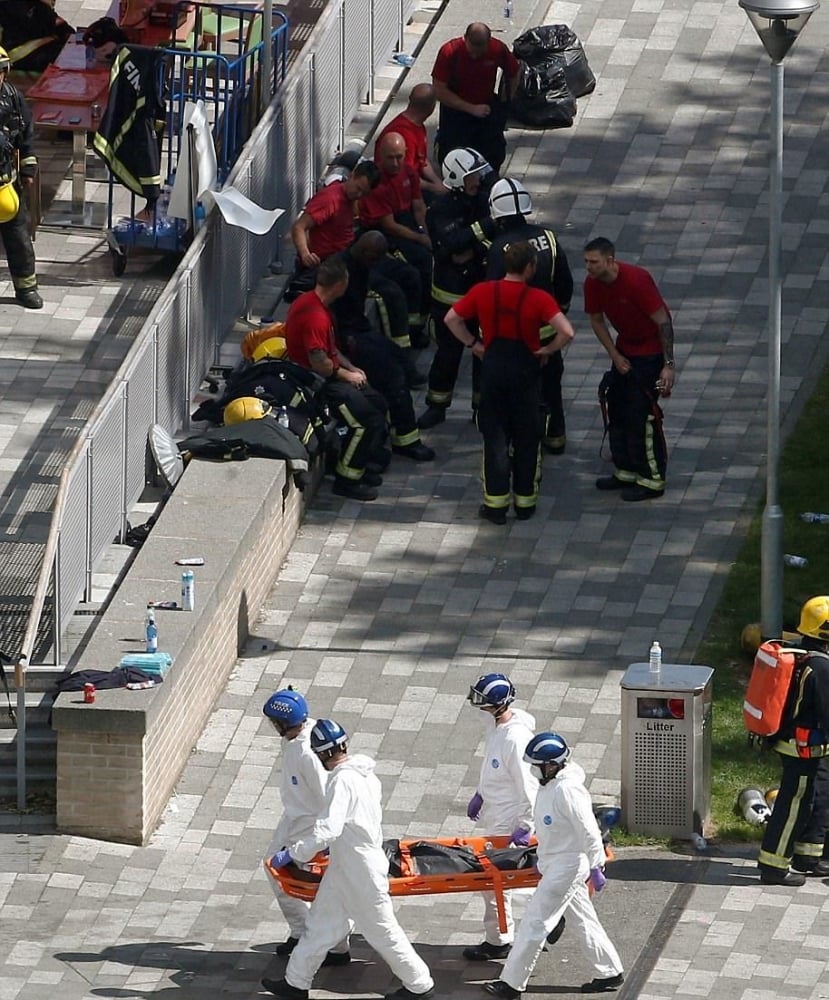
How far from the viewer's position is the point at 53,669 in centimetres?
1603

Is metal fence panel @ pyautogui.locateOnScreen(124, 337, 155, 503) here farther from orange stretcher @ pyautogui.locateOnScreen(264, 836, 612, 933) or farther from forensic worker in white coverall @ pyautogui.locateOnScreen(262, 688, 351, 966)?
orange stretcher @ pyautogui.locateOnScreen(264, 836, 612, 933)

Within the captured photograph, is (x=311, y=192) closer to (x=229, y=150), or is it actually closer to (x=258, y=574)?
(x=229, y=150)

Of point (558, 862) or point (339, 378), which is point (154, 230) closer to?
point (339, 378)

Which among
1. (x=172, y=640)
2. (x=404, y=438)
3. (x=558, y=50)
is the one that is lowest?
(x=404, y=438)

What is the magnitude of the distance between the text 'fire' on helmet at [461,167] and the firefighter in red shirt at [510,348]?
1.36m

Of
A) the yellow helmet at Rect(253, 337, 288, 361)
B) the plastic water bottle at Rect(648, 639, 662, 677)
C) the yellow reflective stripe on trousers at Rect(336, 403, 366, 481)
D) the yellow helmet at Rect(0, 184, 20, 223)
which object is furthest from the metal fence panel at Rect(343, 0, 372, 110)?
the plastic water bottle at Rect(648, 639, 662, 677)

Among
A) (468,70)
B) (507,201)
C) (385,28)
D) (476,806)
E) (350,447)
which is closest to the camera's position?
(476,806)

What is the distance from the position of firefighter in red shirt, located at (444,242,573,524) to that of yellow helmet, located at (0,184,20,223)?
374cm

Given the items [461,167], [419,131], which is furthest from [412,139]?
[461,167]

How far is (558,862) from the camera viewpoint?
13.7 meters

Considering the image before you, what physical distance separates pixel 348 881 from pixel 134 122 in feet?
28.7

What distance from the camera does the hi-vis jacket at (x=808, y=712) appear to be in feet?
48.4

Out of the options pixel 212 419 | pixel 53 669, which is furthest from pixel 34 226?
pixel 53 669

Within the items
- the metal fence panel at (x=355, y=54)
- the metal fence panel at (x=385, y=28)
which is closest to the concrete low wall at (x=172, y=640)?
the metal fence panel at (x=355, y=54)
